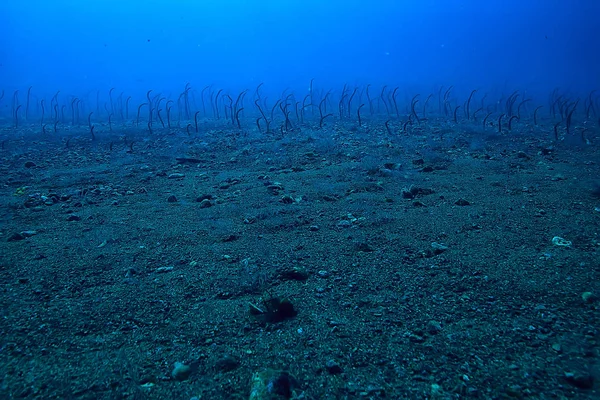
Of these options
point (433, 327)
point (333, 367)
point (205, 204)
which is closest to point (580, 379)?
point (433, 327)

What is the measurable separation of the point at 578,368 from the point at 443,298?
965mm

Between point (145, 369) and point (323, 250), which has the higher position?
point (323, 250)

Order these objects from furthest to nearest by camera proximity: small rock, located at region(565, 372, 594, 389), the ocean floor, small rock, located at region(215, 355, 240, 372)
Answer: small rock, located at region(215, 355, 240, 372)
the ocean floor
small rock, located at region(565, 372, 594, 389)

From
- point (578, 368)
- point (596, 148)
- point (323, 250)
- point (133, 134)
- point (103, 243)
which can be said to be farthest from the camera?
point (133, 134)

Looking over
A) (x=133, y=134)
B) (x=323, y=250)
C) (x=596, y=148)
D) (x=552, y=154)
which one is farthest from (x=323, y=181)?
(x=133, y=134)

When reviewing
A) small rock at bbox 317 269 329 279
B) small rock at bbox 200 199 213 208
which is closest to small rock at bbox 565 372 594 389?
small rock at bbox 317 269 329 279

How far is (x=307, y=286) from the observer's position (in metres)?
3.15

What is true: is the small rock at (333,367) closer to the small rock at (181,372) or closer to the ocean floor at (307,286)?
the ocean floor at (307,286)

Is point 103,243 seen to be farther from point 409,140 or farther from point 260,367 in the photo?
point 409,140

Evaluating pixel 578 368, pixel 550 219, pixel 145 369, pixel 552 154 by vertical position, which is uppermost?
pixel 552 154

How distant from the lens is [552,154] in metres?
8.38

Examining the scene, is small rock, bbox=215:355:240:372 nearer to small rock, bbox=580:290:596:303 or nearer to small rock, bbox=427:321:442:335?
small rock, bbox=427:321:442:335

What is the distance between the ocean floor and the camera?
2.06m

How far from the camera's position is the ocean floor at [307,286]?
6.77ft
